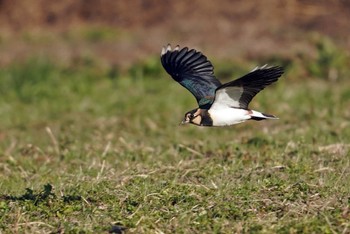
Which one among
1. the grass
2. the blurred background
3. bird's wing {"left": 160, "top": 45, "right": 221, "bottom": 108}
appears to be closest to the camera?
the grass

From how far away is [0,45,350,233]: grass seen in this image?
4957 millimetres

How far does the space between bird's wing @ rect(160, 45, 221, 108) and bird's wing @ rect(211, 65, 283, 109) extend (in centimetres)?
65

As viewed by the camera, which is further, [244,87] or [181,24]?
[181,24]

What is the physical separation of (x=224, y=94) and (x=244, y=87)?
5.6 inches

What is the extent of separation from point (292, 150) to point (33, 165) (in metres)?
2.15

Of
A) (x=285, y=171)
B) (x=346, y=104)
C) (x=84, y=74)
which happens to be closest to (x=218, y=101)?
(x=285, y=171)

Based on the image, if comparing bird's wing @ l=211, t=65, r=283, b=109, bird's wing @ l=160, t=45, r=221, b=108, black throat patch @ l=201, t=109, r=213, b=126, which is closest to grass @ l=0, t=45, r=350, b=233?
black throat patch @ l=201, t=109, r=213, b=126

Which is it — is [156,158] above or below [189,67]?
below

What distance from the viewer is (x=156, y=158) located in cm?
695

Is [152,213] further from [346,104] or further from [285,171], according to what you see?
[346,104]

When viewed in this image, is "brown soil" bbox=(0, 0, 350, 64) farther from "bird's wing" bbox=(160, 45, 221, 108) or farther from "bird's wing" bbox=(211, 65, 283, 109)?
"bird's wing" bbox=(211, 65, 283, 109)

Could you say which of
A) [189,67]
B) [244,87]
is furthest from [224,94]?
[189,67]

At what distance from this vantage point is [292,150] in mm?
6719

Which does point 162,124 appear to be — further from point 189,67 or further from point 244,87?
point 244,87
